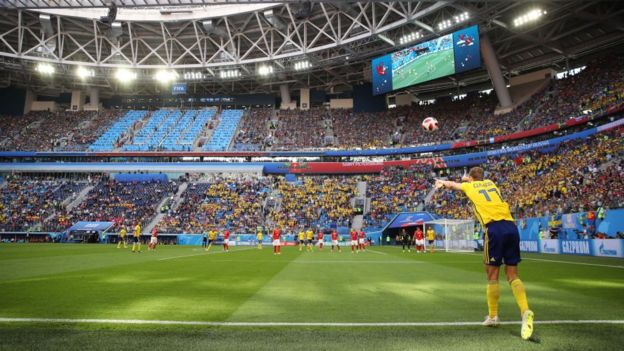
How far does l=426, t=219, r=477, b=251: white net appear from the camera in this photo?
99.1 feet

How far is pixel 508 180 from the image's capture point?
38.2 meters

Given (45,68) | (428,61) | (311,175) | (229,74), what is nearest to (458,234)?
(428,61)

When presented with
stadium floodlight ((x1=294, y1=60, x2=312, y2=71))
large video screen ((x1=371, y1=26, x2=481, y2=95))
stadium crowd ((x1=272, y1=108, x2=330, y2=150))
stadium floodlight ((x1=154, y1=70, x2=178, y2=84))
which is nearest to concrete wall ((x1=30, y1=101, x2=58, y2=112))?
stadium floodlight ((x1=154, y1=70, x2=178, y2=84))

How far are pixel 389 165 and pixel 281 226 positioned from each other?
1886cm

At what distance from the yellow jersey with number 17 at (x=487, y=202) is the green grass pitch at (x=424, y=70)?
40146mm

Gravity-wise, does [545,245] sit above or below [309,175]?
below

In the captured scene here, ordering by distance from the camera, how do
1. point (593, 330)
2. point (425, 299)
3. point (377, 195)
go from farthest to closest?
1. point (377, 195)
2. point (425, 299)
3. point (593, 330)

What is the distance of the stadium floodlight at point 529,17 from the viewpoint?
36438 millimetres

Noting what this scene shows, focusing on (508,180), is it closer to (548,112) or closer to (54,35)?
(548,112)

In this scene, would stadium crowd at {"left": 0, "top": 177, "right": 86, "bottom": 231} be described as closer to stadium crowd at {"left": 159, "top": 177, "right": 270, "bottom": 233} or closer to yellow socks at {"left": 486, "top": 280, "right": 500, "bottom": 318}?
stadium crowd at {"left": 159, "top": 177, "right": 270, "bottom": 233}

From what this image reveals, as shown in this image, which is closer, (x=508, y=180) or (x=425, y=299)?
(x=425, y=299)

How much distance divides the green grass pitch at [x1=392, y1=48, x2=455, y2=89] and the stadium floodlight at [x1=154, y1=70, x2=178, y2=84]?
1348 inches

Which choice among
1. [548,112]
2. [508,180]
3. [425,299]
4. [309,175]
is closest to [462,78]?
[548,112]

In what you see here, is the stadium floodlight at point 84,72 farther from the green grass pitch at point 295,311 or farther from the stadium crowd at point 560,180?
the green grass pitch at point 295,311
